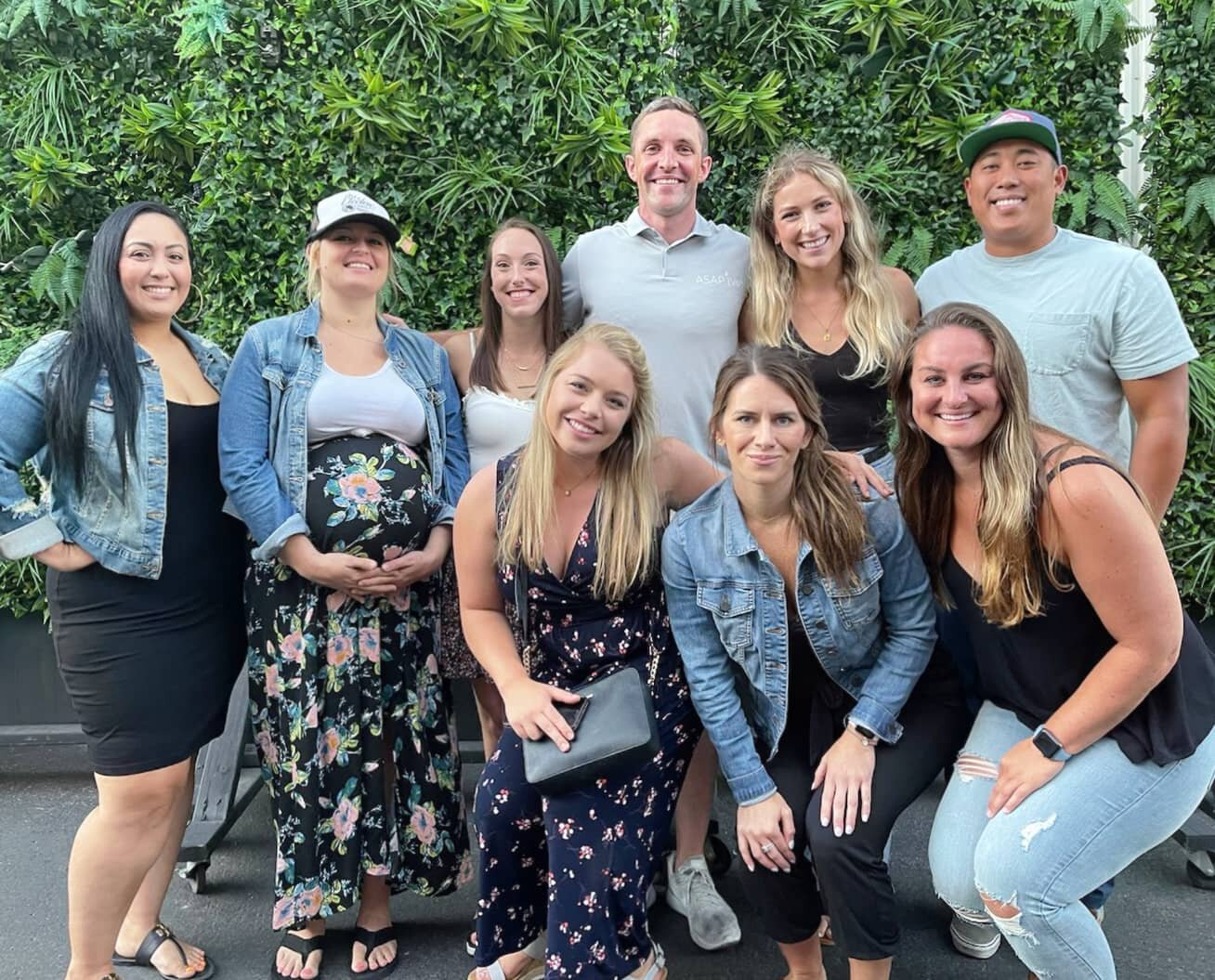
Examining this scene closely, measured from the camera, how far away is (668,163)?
303cm

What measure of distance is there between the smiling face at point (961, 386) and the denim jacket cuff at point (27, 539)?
7.59ft

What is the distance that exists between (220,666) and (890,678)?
1942 mm

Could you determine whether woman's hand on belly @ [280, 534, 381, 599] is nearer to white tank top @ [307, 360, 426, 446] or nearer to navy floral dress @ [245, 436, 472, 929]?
navy floral dress @ [245, 436, 472, 929]

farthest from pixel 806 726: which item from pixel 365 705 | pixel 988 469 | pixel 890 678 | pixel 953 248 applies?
pixel 953 248

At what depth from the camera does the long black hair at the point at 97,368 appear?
7.80ft

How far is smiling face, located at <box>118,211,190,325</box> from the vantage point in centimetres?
251

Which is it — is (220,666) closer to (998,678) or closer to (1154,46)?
(998,678)

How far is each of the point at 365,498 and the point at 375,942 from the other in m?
1.39

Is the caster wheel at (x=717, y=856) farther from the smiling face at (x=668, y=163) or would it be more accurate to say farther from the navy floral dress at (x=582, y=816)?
the smiling face at (x=668, y=163)

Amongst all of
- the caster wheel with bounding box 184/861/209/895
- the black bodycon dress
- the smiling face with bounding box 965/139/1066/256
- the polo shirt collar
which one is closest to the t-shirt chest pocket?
the smiling face with bounding box 965/139/1066/256

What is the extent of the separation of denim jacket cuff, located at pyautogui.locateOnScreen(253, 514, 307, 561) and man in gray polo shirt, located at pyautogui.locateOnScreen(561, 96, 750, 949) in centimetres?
118

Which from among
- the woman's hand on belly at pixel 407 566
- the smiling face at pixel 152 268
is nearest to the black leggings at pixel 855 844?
the woman's hand on belly at pixel 407 566

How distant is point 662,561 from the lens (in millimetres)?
2475

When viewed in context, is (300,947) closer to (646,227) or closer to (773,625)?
(773,625)
